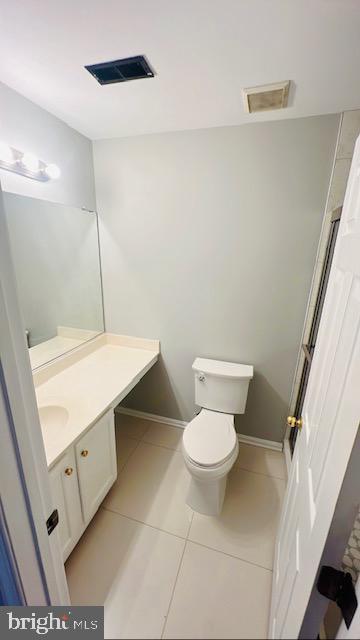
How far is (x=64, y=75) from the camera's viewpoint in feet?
3.57

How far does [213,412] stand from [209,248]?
115cm

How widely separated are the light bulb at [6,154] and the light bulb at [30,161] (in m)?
0.05

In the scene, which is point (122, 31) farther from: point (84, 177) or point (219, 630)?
point (219, 630)

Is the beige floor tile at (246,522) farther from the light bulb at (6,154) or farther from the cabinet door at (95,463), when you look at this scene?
the light bulb at (6,154)

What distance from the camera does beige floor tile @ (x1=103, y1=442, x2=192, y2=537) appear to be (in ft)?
4.82

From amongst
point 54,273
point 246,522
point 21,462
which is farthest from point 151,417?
point 21,462

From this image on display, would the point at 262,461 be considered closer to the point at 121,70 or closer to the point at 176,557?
the point at 176,557

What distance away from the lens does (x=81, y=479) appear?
1.23 m

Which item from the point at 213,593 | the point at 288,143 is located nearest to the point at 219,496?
the point at 213,593

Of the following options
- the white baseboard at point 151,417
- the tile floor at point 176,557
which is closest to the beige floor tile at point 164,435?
the white baseboard at point 151,417

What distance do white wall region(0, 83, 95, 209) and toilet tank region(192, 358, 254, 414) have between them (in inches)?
57.8

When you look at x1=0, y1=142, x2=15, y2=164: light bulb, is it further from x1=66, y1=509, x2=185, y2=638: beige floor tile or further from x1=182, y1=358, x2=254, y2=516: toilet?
x1=66, y1=509, x2=185, y2=638: beige floor tile

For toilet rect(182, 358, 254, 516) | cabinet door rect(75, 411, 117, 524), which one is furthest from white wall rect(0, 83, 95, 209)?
toilet rect(182, 358, 254, 516)

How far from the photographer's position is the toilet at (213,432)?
139 centimetres
